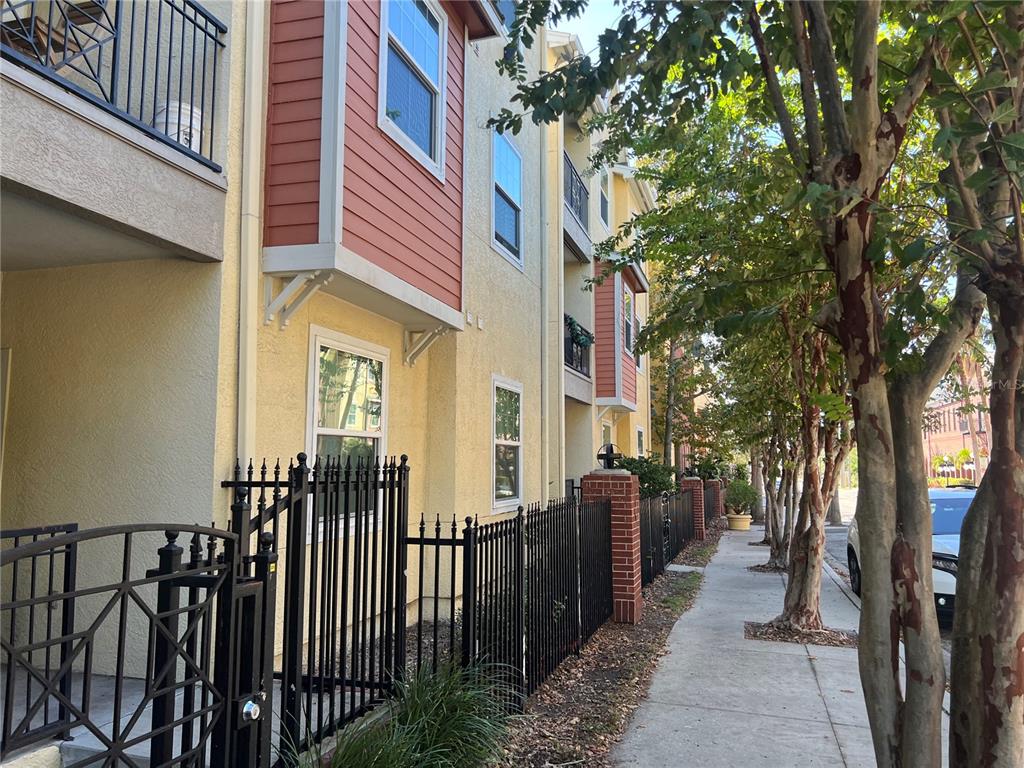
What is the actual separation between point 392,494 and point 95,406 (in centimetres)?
224

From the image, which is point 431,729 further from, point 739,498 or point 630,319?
point 739,498

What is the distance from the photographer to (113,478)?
4.91m

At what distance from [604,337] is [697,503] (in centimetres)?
540

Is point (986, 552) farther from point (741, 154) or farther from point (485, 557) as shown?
point (741, 154)

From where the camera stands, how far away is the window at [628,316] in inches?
688

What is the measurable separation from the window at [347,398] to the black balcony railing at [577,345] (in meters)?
6.64

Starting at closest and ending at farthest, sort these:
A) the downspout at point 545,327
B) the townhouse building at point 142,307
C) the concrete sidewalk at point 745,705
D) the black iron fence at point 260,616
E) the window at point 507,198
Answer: the black iron fence at point 260,616 < the townhouse building at point 142,307 < the concrete sidewalk at point 745,705 < the window at point 507,198 < the downspout at point 545,327

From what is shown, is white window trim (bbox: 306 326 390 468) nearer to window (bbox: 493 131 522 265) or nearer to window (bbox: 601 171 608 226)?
Answer: window (bbox: 493 131 522 265)

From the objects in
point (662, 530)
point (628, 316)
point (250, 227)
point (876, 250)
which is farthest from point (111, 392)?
point (628, 316)

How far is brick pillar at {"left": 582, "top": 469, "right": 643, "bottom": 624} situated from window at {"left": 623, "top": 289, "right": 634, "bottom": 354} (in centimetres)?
933

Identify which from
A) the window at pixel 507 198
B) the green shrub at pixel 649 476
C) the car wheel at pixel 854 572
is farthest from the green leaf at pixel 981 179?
the green shrub at pixel 649 476

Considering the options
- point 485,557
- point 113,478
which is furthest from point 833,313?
point 113,478

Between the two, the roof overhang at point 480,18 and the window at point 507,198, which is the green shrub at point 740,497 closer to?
the window at point 507,198

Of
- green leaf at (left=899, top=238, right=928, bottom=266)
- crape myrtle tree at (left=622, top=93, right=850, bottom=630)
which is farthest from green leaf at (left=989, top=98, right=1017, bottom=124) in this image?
crape myrtle tree at (left=622, top=93, right=850, bottom=630)
